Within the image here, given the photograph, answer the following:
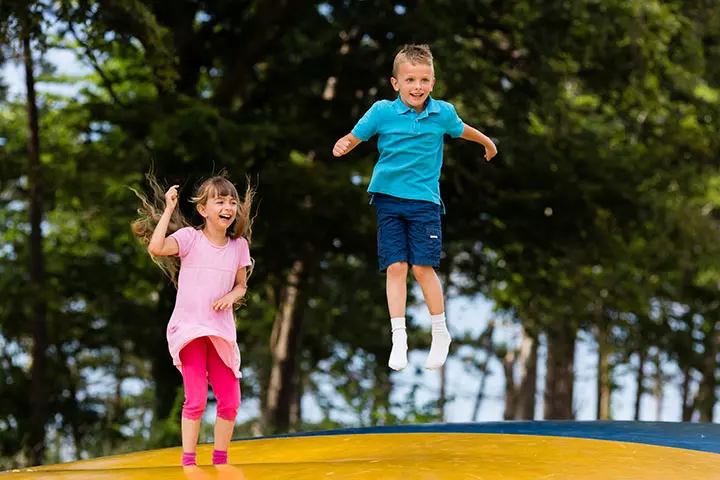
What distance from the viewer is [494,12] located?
14.2m

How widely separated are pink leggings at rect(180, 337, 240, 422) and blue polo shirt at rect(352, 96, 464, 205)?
1.13m

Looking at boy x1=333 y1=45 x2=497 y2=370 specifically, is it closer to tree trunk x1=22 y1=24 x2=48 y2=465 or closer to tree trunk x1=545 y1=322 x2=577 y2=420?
tree trunk x1=22 y1=24 x2=48 y2=465

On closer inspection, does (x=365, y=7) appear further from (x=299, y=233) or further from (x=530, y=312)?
(x=530, y=312)

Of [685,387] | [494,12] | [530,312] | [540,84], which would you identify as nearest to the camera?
[540,84]

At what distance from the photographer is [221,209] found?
16.2 ft

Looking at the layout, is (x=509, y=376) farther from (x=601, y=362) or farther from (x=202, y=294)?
(x=202, y=294)

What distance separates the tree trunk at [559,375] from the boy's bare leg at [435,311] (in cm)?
1283

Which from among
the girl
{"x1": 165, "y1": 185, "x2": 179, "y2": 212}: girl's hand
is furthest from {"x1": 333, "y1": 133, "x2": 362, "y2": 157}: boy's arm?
{"x1": 165, "y1": 185, "x2": 179, "y2": 212}: girl's hand

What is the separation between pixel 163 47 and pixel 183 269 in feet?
17.4

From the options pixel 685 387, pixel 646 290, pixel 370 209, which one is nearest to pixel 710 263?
pixel 646 290

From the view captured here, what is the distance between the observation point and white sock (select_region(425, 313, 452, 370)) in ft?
17.3

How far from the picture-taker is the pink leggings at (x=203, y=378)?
16.1ft

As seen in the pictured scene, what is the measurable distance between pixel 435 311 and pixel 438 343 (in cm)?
17

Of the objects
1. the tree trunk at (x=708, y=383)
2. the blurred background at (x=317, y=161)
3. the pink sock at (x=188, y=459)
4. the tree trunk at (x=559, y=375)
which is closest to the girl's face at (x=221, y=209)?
the pink sock at (x=188, y=459)
